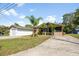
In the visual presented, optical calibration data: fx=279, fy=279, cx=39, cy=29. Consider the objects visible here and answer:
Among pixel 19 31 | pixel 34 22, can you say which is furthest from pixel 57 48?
pixel 19 31

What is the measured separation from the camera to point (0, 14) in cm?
535

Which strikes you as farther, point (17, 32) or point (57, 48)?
point (17, 32)

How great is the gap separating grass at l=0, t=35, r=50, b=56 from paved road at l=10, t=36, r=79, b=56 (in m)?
0.09

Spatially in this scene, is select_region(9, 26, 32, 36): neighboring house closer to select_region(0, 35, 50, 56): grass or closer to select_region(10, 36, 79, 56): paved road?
select_region(0, 35, 50, 56): grass

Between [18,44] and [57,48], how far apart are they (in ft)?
2.49

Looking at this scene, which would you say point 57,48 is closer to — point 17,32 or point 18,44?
point 18,44

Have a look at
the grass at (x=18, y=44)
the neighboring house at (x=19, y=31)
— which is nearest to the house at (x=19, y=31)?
the neighboring house at (x=19, y=31)

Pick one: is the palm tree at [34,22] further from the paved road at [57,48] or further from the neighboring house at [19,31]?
the paved road at [57,48]

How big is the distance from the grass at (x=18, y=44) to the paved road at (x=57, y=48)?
0.30 feet

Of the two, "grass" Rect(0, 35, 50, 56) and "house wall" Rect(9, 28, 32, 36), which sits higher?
"house wall" Rect(9, 28, 32, 36)

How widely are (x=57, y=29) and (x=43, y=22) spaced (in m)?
0.32

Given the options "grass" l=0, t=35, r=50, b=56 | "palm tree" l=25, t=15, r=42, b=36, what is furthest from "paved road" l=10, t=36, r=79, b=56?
"palm tree" l=25, t=15, r=42, b=36

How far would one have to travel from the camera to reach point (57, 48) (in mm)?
5402

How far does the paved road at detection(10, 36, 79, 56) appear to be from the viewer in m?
5.26
